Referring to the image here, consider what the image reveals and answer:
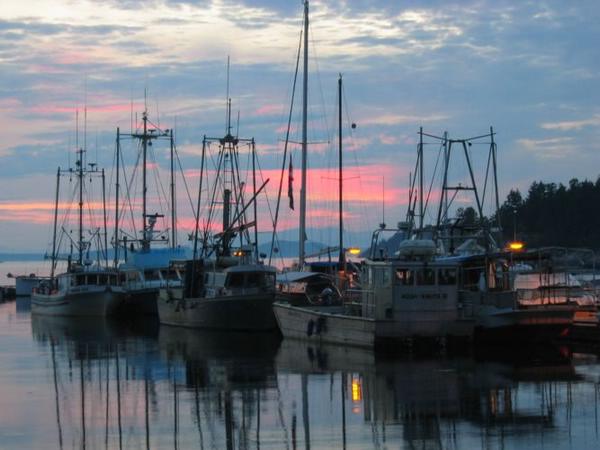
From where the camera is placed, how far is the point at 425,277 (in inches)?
1328

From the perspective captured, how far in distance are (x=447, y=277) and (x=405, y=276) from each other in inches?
51.1

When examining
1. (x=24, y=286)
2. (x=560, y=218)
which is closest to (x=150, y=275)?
(x=24, y=286)

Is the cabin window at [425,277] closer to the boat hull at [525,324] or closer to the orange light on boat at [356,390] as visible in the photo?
the boat hull at [525,324]

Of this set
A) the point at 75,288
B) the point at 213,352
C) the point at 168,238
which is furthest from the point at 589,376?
the point at 168,238

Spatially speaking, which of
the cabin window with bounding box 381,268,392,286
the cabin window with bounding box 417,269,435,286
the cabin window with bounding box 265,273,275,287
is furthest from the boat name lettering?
the cabin window with bounding box 265,273,275,287

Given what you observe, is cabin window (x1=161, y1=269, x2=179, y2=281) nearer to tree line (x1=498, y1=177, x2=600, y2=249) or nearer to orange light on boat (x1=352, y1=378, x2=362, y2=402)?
orange light on boat (x1=352, y1=378, x2=362, y2=402)

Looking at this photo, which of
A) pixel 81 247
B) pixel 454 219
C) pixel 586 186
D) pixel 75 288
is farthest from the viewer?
→ pixel 586 186

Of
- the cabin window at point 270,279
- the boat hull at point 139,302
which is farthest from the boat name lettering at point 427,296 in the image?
the boat hull at point 139,302

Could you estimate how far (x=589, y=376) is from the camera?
2772 cm

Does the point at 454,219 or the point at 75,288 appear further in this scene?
the point at 75,288

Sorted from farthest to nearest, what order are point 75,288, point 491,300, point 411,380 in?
point 75,288
point 491,300
point 411,380

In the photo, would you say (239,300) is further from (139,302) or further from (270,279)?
(139,302)

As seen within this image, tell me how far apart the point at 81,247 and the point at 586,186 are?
108 m

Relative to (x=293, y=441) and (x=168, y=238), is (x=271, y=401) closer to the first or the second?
(x=293, y=441)
